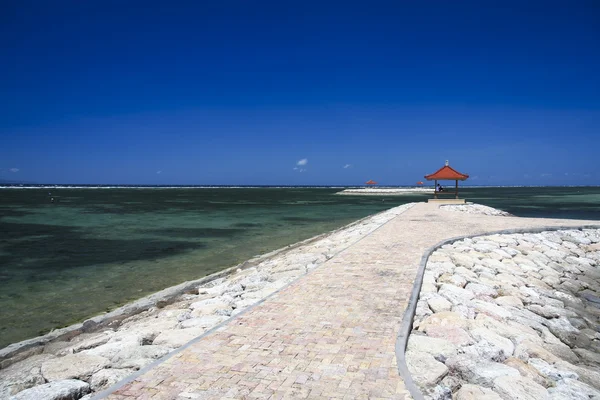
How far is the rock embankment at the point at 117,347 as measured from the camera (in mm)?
3566

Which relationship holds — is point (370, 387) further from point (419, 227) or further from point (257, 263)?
point (419, 227)

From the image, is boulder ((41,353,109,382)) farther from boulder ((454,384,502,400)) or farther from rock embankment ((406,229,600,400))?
boulder ((454,384,502,400))

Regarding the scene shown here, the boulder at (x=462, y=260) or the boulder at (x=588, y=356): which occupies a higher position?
the boulder at (x=462, y=260)

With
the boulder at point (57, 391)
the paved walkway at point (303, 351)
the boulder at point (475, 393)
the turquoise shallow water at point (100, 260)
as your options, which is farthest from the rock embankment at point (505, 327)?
the turquoise shallow water at point (100, 260)

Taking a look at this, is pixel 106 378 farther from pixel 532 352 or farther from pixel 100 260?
pixel 100 260

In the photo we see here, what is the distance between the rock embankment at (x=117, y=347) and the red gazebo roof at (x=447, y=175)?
2033 cm

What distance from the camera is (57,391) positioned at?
3303mm

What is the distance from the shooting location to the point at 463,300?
5.77 meters

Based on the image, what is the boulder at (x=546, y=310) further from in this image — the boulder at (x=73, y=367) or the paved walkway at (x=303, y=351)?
the boulder at (x=73, y=367)

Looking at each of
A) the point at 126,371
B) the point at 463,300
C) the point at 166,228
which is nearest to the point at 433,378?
the point at 463,300

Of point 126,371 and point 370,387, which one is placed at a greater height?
point 370,387

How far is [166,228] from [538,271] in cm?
1603

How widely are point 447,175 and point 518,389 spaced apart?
2341cm

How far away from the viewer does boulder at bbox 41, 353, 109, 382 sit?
3703 millimetres
